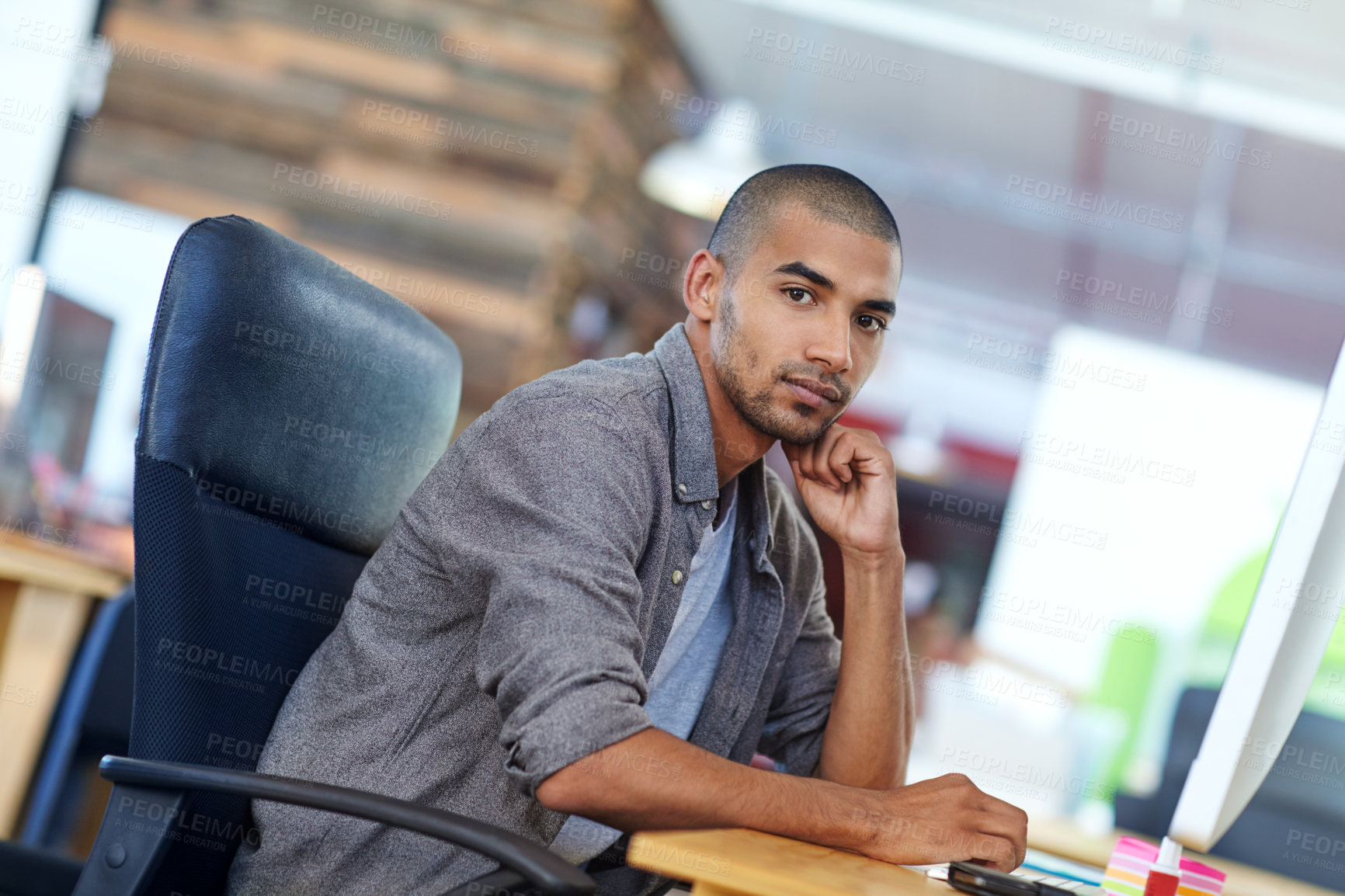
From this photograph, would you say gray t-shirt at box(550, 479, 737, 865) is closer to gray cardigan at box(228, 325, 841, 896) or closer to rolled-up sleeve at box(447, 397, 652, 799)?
gray cardigan at box(228, 325, 841, 896)

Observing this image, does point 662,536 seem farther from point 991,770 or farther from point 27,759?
point 991,770

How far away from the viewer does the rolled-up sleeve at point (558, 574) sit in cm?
97

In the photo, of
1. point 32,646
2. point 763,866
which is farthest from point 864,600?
point 32,646

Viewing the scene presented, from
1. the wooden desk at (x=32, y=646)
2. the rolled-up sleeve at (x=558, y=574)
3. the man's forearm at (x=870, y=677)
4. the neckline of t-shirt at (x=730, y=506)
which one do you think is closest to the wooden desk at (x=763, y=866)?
the rolled-up sleeve at (x=558, y=574)

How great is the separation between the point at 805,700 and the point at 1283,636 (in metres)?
0.73

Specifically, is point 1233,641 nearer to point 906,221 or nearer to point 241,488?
point 906,221

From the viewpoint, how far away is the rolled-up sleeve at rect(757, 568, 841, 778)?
156 cm

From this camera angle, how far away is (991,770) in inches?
165

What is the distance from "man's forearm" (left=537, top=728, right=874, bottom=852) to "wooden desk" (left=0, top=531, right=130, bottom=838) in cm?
163

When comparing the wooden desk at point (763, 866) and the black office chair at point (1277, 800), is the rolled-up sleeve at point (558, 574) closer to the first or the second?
the wooden desk at point (763, 866)

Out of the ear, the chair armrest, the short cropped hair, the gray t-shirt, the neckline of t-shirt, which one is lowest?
the chair armrest

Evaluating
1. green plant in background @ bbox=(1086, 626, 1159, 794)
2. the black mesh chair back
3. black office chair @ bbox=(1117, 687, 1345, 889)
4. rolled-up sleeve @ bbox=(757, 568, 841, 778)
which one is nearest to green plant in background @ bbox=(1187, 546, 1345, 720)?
green plant in background @ bbox=(1086, 626, 1159, 794)

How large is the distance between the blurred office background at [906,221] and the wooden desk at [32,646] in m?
0.03

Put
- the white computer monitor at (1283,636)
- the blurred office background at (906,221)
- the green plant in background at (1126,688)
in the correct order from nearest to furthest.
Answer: the white computer monitor at (1283,636), the blurred office background at (906,221), the green plant in background at (1126,688)
